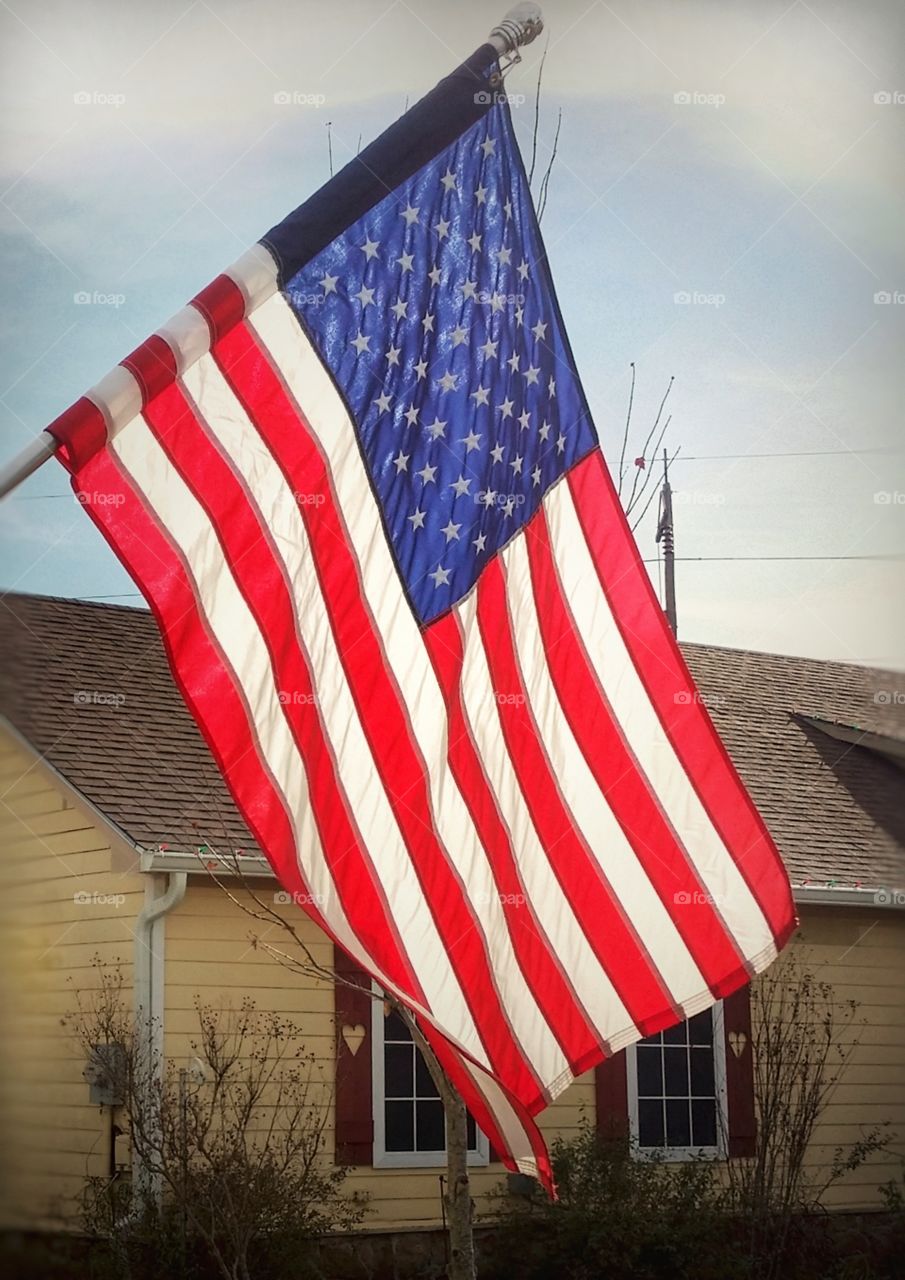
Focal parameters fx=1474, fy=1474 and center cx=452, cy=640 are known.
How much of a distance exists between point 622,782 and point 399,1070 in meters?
4.82

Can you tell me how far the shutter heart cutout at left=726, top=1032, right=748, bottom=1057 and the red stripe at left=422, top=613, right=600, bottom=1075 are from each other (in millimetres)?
5587

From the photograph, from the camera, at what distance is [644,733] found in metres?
4.20

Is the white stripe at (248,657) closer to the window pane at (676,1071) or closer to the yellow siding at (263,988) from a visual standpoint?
the yellow siding at (263,988)

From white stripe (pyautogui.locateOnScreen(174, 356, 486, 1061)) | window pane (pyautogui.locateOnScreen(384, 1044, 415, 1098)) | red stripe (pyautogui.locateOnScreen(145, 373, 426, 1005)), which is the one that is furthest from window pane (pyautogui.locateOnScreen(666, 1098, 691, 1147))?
red stripe (pyautogui.locateOnScreen(145, 373, 426, 1005))

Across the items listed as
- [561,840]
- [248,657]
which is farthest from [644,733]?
[248,657]

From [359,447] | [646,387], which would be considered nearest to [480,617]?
[359,447]

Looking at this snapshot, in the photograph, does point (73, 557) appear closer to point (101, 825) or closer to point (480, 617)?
point (101, 825)

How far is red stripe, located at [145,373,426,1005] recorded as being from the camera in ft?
12.6

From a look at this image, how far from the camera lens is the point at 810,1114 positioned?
852cm

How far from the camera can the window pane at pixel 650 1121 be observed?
354 inches

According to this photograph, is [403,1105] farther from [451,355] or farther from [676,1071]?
[451,355]

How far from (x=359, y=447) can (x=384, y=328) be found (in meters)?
0.36

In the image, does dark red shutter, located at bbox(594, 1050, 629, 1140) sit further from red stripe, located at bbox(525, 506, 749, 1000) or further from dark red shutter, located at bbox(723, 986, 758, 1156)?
red stripe, located at bbox(525, 506, 749, 1000)

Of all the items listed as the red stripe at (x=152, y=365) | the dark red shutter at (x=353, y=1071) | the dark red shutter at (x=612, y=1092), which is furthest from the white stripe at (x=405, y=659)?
the dark red shutter at (x=612, y=1092)
